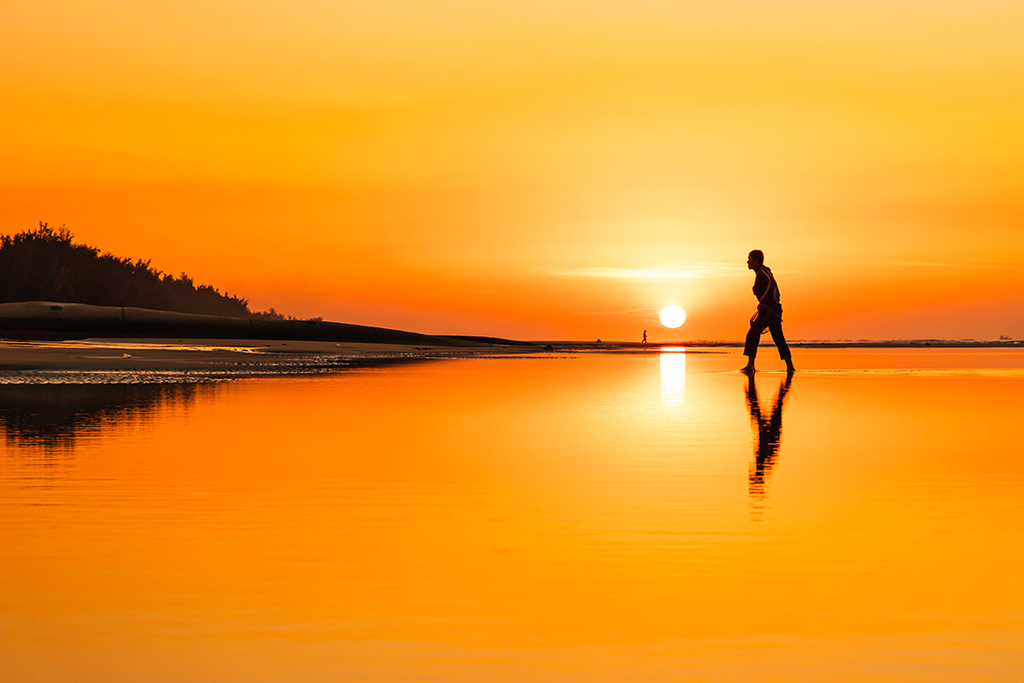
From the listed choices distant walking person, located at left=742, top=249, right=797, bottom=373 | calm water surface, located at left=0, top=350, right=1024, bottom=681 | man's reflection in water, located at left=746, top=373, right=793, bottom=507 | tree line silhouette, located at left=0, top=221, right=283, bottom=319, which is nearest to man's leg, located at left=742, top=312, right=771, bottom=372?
distant walking person, located at left=742, top=249, right=797, bottom=373

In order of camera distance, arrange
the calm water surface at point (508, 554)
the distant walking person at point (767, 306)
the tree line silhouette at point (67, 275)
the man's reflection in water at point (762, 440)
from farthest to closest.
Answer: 1. the tree line silhouette at point (67, 275)
2. the distant walking person at point (767, 306)
3. the man's reflection in water at point (762, 440)
4. the calm water surface at point (508, 554)

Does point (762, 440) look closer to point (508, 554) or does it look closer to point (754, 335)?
point (508, 554)

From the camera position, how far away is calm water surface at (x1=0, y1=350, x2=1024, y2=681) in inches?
176

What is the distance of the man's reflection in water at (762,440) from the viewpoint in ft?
30.0

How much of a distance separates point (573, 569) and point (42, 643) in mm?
2771

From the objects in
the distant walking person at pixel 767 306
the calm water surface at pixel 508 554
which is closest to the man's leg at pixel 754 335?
the distant walking person at pixel 767 306

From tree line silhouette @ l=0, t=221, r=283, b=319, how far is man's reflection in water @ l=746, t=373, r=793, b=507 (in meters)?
73.4

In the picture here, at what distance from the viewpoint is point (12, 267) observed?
82875mm

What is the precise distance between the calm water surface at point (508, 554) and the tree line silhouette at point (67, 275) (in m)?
74.7

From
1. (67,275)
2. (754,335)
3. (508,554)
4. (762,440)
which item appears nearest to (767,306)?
(754,335)

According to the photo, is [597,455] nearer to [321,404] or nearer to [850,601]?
[850,601]

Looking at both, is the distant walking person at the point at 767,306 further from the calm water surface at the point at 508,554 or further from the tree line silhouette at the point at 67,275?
the tree line silhouette at the point at 67,275

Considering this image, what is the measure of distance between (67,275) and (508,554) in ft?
286

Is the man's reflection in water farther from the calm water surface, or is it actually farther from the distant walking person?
the distant walking person
